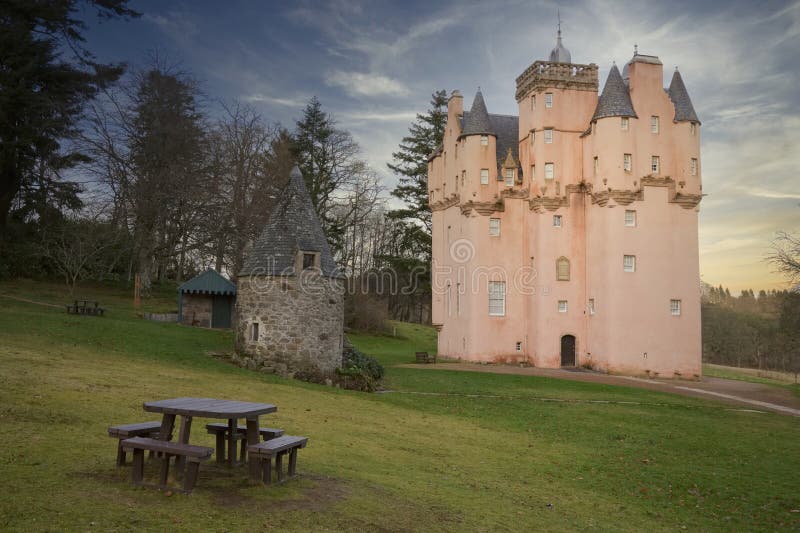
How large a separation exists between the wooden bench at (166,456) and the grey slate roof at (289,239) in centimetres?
1563

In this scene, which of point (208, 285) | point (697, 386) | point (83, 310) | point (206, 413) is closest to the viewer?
point (206, 413)

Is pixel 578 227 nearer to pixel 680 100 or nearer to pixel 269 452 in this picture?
pixel 680 100

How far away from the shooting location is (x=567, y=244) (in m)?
36.5

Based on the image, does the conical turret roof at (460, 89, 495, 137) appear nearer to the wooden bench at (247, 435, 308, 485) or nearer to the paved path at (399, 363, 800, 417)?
the paved path at (399, 363, 800, 417)

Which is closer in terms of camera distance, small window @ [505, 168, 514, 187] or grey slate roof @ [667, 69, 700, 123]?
grey slate roof @ [667, 69, 700, 123]

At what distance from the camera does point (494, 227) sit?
38.0m

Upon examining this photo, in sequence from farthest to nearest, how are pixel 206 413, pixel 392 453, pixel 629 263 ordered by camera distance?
pixel 629 263 → pixel 392 453 → pixel 206 413

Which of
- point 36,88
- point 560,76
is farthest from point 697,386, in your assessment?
point 36,88

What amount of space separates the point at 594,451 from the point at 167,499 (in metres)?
10.9

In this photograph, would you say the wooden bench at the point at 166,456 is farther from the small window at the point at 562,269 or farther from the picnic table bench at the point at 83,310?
the small window at the point at 562,269

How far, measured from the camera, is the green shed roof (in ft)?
113

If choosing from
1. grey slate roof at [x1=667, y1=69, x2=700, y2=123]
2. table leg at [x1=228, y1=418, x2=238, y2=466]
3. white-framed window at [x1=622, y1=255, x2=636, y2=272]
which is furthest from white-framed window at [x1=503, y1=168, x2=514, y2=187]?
table leg at [x1=228, y1=418, x2=238, y2=466]

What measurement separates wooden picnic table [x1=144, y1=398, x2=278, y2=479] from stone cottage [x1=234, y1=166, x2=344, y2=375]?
13.9 meters

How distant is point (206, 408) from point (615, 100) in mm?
32552
